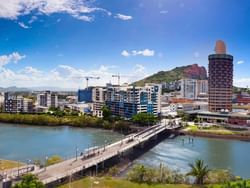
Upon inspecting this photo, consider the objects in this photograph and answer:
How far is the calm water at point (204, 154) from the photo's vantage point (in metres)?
31.8

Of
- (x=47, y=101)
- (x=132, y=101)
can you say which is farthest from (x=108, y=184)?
(x=47, y=101)

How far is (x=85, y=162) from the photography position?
2736 cm

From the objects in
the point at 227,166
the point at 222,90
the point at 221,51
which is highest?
the point at 221,51

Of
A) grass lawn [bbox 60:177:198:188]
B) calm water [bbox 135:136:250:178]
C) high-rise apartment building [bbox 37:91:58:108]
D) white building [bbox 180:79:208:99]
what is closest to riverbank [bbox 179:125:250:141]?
calm water [bbox 135:136:250:178]

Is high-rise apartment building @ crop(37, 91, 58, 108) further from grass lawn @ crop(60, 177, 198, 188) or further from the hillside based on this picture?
the hillside

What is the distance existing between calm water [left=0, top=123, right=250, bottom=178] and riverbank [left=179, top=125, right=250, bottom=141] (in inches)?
93.3

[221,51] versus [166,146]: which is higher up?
[221,51]

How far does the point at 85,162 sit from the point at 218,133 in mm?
28733

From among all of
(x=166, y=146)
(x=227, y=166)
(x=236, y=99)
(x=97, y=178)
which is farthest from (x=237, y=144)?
(x=236, y=99)

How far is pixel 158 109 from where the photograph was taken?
6731cm

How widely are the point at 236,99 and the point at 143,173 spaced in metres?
86.2

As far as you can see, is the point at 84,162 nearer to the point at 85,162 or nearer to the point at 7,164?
the point at 85,162

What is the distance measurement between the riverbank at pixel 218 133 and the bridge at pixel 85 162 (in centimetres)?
1117

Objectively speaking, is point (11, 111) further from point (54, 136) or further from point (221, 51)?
point (221, 51)
